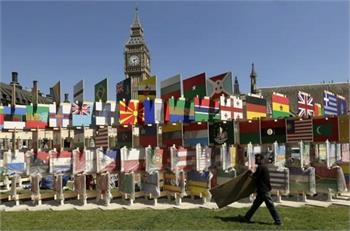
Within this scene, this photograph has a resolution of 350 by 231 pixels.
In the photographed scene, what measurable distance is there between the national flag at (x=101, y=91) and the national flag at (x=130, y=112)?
0.69 meters

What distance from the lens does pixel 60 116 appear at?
1549cm

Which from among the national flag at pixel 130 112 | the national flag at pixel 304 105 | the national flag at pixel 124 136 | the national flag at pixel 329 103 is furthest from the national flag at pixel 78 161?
the national flag at pixel 329 103

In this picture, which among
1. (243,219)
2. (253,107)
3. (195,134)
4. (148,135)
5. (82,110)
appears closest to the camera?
(243,219)

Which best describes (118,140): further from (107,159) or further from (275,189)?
(275,189)

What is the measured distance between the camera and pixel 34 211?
488 inches

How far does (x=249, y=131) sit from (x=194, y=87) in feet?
8.56

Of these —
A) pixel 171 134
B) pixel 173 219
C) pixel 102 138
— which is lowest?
pixel 173 219

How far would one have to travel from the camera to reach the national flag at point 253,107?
637 inches

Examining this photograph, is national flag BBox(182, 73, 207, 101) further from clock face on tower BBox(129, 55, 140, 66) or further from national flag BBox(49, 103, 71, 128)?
clock face on tower BBox(129, 55, 140, 66)

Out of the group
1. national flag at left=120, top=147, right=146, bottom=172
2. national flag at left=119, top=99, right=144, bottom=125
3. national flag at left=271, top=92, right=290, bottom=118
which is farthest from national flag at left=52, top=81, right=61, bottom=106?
national flag at left=271, top=92, right=290, bottom=118

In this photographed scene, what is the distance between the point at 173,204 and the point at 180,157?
1751 mm

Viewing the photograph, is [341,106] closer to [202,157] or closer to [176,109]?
[202,157]

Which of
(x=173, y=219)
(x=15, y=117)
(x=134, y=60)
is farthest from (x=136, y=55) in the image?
(x=173, y=219)

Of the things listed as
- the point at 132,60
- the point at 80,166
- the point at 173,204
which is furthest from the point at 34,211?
the point at 132,60
